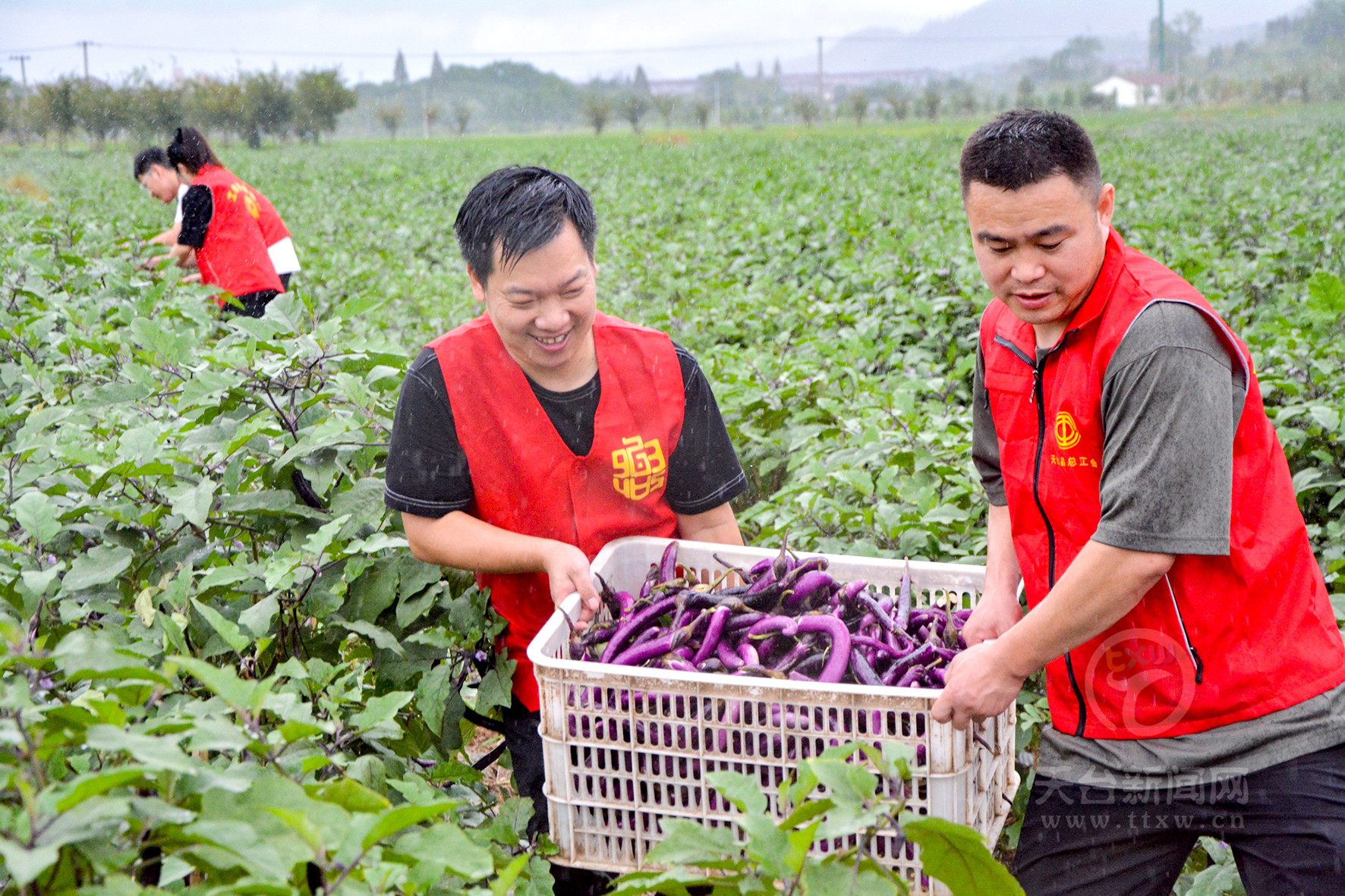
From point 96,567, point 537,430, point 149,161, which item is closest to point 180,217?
point 149,161

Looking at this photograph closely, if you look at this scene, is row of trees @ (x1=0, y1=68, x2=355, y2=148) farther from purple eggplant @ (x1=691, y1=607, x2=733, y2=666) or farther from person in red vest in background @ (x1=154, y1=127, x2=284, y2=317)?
purple eggplant @ (x1=691, y1=607, x2=733, y2=666)

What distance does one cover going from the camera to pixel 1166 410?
5.64 feet

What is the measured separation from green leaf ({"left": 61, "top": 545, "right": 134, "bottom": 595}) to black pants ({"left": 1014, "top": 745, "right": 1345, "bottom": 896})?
1.76 meters

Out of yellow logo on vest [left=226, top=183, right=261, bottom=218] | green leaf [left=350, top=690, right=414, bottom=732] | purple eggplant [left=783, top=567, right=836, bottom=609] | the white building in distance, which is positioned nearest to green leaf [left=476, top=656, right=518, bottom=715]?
purple eggplant [left=783, top=567, right=836, bottom=609]

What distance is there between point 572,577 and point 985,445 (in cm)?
→ 87

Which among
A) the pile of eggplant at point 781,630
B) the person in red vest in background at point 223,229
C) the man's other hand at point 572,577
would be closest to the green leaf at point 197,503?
the man's other hand at point 572,577

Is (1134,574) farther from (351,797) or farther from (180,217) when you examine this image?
(180,217)

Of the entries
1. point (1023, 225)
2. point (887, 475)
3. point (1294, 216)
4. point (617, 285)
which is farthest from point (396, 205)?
point (1023, 225)

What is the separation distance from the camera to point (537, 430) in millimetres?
2332

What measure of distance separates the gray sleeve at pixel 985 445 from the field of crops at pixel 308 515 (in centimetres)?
47

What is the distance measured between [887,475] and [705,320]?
4205mm

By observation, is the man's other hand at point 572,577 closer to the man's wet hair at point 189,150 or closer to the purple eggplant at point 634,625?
the purple eggplant at point 634,625

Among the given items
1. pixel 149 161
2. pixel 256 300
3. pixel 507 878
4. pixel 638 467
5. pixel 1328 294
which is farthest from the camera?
pixel 149 161

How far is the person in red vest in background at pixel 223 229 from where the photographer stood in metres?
7.10
